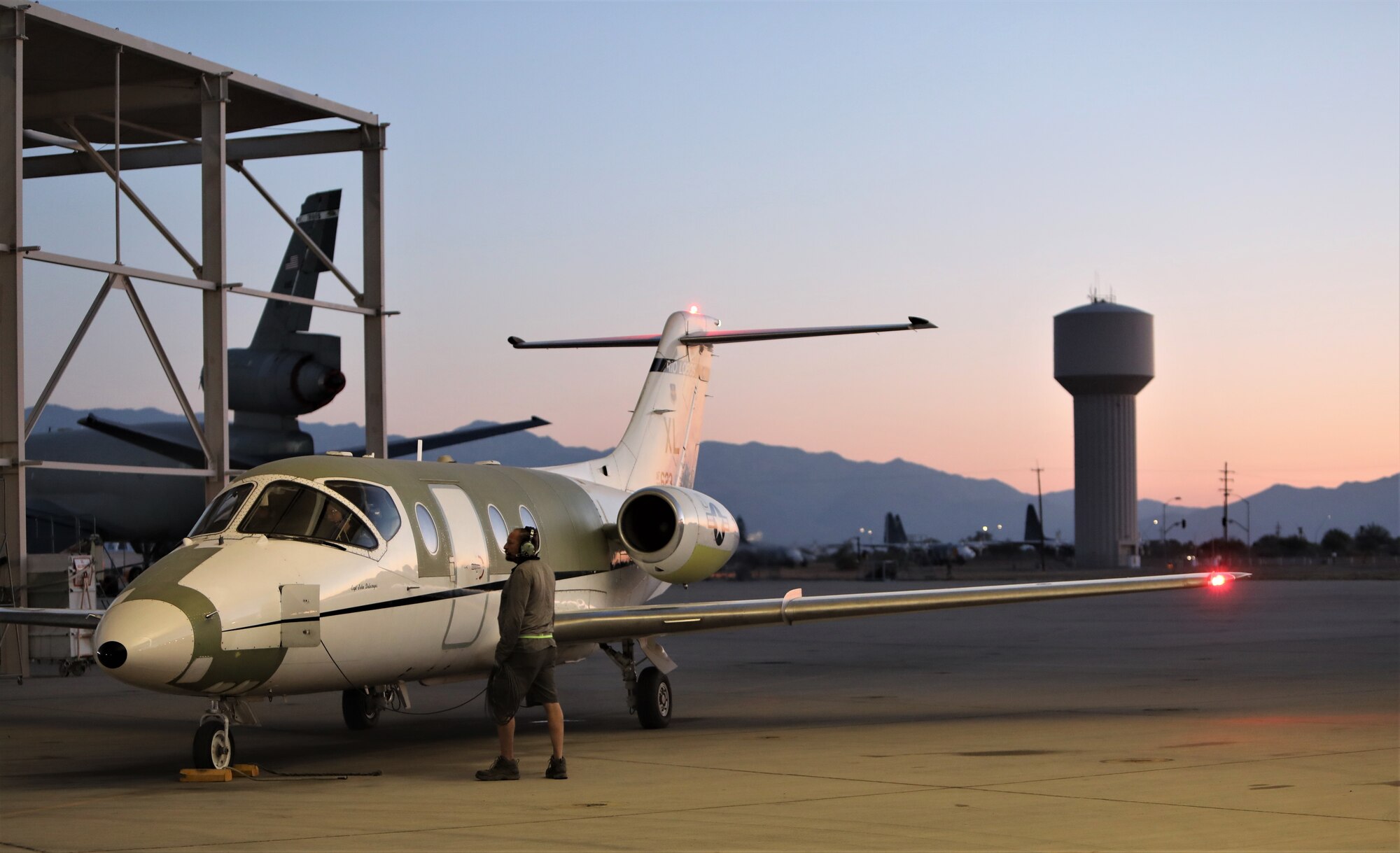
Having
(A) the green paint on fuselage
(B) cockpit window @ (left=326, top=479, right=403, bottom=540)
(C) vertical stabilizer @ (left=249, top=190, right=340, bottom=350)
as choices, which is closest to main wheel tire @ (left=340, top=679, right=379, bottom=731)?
(B) cockpit window @ (left=326, top=479, right=403, bottom=540)

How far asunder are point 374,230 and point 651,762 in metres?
15.8

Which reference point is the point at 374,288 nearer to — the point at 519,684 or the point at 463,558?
the point at 463,558

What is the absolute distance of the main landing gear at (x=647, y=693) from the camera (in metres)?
14.6

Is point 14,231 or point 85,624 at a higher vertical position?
point 14,231

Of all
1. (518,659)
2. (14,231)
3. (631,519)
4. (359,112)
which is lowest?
(518,659)

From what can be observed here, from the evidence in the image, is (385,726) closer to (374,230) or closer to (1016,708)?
(1016,708)

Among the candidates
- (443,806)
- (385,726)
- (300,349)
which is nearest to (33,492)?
(300,349)

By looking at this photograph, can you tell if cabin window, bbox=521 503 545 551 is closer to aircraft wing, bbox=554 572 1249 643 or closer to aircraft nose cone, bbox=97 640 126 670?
aircraft wing, bbox=554 572 1249 643

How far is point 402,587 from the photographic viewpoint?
11930mm

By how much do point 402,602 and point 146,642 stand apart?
7.96 ft

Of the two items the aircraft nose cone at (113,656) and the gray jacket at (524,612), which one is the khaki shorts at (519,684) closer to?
the gray jacket at (524,612)

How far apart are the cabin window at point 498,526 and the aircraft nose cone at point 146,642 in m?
3.72

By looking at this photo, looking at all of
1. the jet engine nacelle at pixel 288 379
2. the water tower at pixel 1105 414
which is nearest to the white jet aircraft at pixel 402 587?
the jet engine nacelle at pixel 288 379

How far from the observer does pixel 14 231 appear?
19.9m
